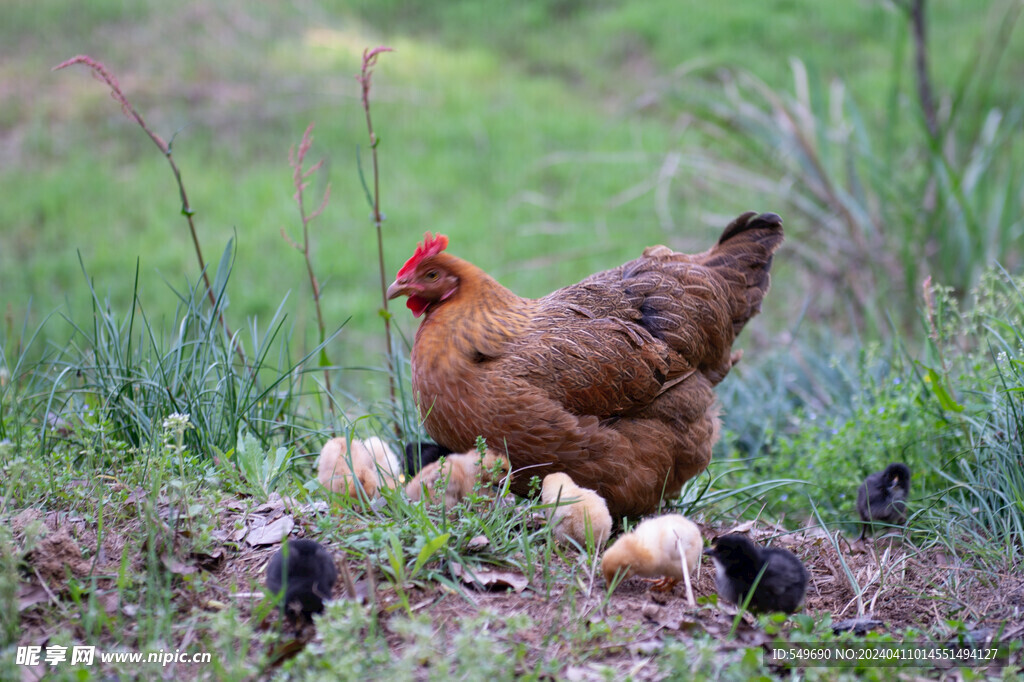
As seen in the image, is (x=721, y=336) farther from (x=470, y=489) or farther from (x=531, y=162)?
(x=531, y=162)

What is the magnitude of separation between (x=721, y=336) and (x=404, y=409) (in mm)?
1668

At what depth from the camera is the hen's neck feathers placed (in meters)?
3.39

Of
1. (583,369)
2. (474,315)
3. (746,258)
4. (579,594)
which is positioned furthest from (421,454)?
(746,258)

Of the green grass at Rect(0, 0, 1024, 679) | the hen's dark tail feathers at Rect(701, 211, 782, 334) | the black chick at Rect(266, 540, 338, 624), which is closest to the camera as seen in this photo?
the black chick at Rect(266, 540, 338, 624)

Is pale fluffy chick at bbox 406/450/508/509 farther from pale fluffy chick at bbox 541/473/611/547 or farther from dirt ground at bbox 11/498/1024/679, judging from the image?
dirt ground at bbox 11/498/1024/679

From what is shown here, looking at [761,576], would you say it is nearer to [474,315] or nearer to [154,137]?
[474,315]

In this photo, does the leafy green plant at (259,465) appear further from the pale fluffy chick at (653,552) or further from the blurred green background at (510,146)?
the blurred green background at (510,146)

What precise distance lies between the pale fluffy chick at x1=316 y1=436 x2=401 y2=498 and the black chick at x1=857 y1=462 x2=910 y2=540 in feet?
7.03

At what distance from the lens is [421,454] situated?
3666 millimetres

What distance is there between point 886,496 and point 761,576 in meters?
1.35

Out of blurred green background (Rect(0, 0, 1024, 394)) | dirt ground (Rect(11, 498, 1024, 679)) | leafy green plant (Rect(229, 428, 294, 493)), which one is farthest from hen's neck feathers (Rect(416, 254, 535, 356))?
blurred green background (Rect(0, 0, 1024, 394))

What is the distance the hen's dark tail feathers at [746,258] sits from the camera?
429cm

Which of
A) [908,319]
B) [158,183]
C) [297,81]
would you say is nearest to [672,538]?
[908,319]

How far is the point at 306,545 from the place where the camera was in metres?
2.49
